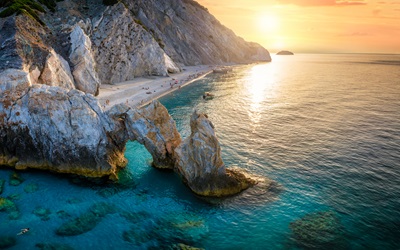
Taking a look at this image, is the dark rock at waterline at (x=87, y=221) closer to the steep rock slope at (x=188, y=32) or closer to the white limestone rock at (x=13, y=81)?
the white limestone rock at (x=13, y=81)

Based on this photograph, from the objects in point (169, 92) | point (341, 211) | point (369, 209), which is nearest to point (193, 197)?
point (341, 211)

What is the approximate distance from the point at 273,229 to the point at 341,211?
23.2 feet

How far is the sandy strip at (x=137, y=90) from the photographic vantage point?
55562mm

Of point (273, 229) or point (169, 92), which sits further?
point (169, 92)

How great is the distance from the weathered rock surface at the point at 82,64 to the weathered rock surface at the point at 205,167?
33530 millimetres

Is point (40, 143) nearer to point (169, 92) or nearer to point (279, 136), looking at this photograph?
point (279, 136)

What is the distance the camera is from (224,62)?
16938 centimetres

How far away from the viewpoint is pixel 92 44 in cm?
6731

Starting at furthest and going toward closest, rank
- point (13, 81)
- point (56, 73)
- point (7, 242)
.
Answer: point (56, 73) < point (13, 81) < point (7, 242)

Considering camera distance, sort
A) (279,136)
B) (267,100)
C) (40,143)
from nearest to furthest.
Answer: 1. (40,143)
2. (279,136)
3. (267,100)

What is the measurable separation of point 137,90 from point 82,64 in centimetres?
1788

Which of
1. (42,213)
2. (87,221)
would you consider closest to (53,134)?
(42,213)

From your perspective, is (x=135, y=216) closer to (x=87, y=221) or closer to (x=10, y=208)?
(x=87, y=221)

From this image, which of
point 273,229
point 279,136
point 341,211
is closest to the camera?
point 273,229
